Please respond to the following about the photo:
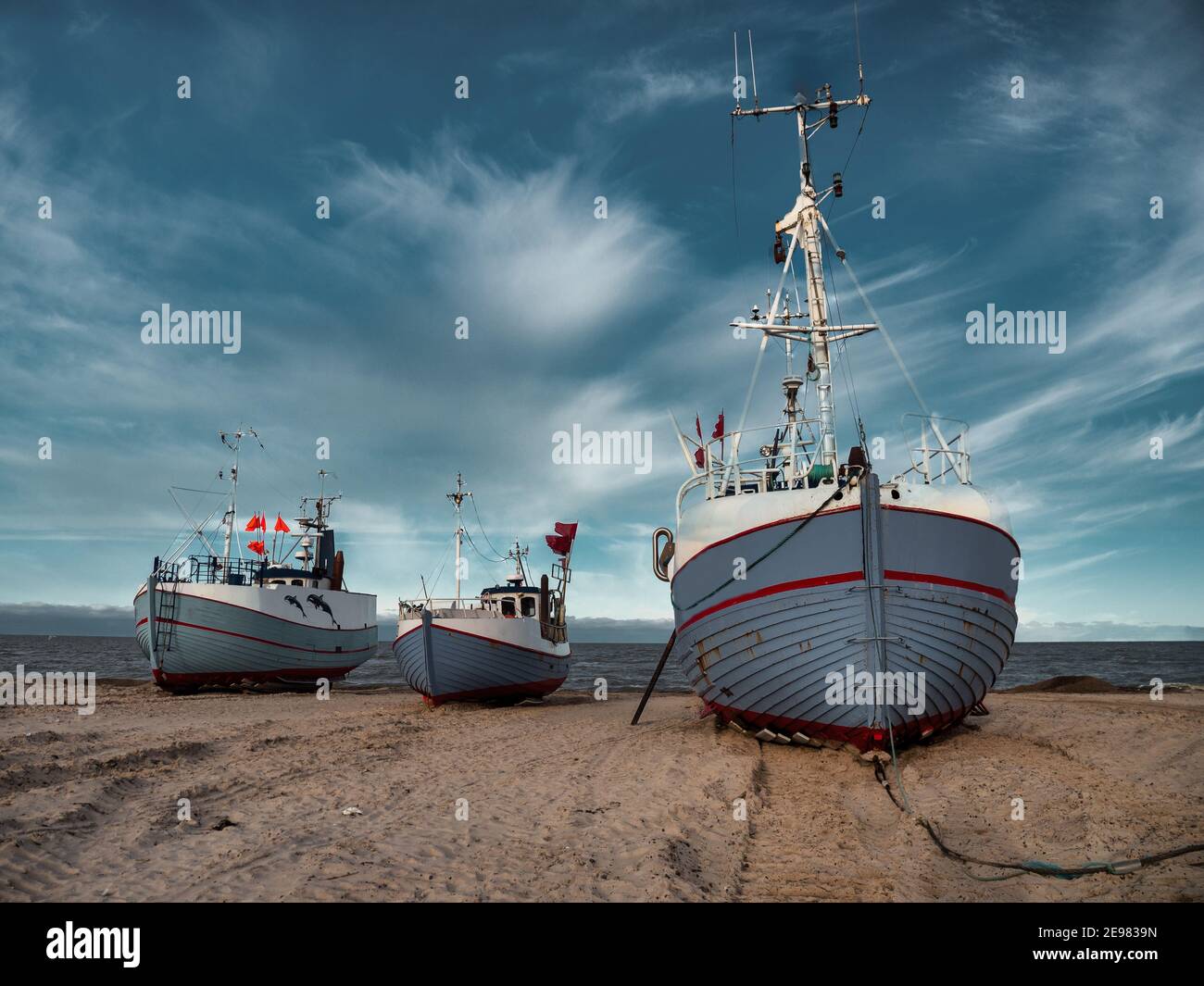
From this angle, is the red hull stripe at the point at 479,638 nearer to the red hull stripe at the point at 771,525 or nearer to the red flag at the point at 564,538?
the red flag at the point at 564,538

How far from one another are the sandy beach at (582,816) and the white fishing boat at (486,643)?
611 centimetres

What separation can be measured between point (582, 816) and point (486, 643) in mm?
13676

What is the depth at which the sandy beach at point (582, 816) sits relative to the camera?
5738 mm

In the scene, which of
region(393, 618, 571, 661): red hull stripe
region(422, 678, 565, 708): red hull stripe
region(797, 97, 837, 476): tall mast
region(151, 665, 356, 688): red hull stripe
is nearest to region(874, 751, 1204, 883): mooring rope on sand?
region(797, 97, 837, 476): tall mast

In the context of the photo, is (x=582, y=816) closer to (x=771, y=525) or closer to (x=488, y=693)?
(x=771, y=525)

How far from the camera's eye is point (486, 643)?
2119 cm

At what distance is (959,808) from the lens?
834 cm

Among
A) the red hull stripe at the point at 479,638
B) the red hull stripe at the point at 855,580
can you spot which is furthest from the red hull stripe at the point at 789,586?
the red hull stripe at the point at 479,638

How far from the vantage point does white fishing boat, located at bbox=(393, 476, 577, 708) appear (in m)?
21.1

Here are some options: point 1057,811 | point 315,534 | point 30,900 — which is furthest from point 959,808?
point 315,534

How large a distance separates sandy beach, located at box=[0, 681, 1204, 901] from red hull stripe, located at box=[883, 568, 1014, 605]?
8.81 feet

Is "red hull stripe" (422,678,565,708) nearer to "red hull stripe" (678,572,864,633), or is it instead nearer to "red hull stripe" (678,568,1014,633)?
"red hull stripe" (678,572,864,633)
